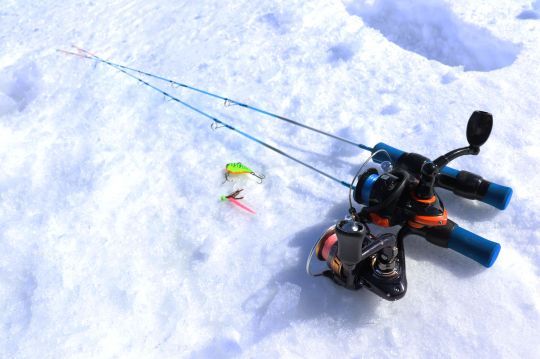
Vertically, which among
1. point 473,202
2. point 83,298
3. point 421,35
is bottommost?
point 83,298

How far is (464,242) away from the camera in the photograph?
3.08 metres

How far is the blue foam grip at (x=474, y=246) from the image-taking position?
118 inches

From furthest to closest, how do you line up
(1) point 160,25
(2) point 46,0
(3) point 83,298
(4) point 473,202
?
(2) point 46,0, (1) point 160,25, (3) point 83,298, (4) point 473,202

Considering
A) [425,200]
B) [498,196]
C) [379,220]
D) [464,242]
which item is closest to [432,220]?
[425,200]

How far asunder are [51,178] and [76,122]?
3.79 ft

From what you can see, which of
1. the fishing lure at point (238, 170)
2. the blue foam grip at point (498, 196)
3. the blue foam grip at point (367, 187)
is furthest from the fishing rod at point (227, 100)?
the blue foam grip at point (498, 196)

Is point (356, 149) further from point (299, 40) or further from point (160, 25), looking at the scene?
point (160, 25)

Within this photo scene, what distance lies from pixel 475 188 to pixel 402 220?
70cm

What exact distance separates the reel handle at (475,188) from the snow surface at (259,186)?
0.17 metres

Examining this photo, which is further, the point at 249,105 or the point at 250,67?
the point at 250,67

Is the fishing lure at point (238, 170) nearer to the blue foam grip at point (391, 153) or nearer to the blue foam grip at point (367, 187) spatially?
the blue foam grip at point (391, 153)

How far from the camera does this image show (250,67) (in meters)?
6.23

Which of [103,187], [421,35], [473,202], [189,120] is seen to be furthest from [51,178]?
[421,35]

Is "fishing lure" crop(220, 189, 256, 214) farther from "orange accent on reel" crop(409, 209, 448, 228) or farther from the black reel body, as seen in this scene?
"orange accent on reel" crop(409, 209, 448, 228)
